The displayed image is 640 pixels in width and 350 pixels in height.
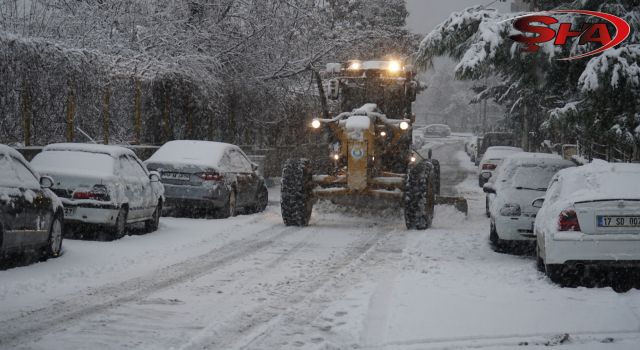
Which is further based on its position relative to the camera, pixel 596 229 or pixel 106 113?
pixel 106 113

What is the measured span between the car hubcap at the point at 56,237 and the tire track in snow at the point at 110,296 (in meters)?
1.62

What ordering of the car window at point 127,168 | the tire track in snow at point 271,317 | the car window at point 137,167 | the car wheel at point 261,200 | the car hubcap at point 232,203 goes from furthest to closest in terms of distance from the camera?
the car wheel at point 261,200 → the car hubcap at point 232,203 → the car window at point 137,167 → the car window at point 127,168 → the tire track in snow at point 271,317

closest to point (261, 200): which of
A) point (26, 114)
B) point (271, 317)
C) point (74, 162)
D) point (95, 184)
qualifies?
point (26, 114)

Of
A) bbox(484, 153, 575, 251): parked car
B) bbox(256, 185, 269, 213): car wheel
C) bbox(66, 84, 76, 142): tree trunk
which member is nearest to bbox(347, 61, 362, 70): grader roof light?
bbox(256, 185, 269, 213): car wheel

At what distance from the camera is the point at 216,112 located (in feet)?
85.6

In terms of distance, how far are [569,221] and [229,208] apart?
9.23m

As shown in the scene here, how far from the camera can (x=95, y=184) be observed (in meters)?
13.0

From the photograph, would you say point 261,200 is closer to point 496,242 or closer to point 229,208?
point 229,208

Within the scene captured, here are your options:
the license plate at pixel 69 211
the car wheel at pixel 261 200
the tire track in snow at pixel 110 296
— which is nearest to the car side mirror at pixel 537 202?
the tire track in snow at pixel 110 296

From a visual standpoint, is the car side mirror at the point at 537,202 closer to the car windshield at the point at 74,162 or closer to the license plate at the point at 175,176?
the car windshield at the point at 74,162

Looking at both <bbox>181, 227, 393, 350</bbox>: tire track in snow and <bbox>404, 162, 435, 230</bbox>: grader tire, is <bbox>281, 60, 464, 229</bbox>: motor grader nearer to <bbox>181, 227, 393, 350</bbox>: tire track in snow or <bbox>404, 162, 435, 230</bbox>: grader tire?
<bbox>404, 162, 435, 230</bbox>: grader tire

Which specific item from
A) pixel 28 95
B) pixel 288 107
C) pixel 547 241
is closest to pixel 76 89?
pixel 28 95

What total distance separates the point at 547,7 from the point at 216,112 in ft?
40.3

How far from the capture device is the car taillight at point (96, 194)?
1296 cm
